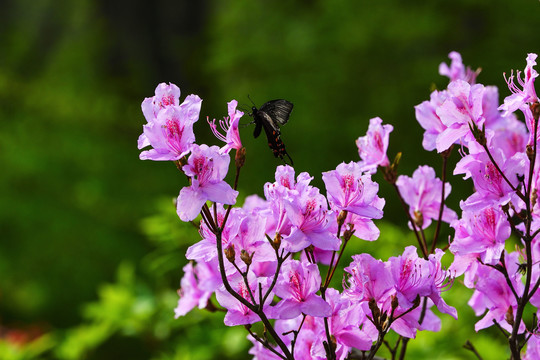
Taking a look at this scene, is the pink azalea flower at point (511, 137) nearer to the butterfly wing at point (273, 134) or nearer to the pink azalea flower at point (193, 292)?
the butterfly wing at point (273, 134)

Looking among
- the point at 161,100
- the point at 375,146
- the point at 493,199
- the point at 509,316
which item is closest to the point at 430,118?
the point at 375,146

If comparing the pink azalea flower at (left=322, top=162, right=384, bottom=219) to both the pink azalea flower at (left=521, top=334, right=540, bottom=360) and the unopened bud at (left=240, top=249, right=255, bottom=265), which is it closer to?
the unopened bud at (left=240, top=249, right=255, bottom=265)

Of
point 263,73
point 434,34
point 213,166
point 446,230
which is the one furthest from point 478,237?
point 263,73

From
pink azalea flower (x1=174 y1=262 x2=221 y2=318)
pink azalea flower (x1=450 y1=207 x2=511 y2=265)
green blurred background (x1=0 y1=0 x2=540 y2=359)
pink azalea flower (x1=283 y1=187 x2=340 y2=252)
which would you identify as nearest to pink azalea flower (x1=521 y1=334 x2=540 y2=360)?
pink azalea flower (x1=450 y1=207 x2=511 y2=265)

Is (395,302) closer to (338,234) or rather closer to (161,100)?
(338,234)

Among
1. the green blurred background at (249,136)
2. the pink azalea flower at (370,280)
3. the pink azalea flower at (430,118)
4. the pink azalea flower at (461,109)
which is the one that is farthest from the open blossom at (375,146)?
the green blurred background at (249,136)
